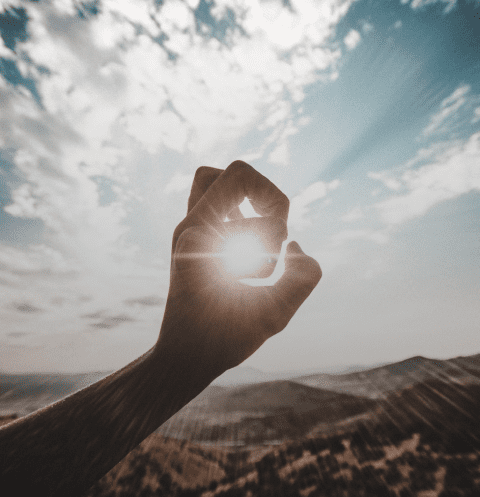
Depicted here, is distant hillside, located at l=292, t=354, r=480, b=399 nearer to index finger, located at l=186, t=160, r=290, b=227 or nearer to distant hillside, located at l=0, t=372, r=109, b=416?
index finger, located at l=186, t=160, r=290, b=227

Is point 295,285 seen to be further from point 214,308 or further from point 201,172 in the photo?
point 201,172

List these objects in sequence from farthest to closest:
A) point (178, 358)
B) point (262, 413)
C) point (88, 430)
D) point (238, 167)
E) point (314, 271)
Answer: point (262, 413) → point (238, 167) → point (314, 271) → point (178, 358) → point (88, 430)

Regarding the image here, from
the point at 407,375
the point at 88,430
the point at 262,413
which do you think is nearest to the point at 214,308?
the point at 88,430

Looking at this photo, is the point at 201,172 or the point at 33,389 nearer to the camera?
the point at 201,172

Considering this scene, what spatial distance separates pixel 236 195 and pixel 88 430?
2.60m

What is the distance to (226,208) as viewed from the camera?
251cm

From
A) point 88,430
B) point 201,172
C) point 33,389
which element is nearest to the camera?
point 88,430

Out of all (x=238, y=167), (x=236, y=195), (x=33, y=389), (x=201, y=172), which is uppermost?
(x=201, y=172)

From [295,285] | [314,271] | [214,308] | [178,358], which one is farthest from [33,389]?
[314,271]

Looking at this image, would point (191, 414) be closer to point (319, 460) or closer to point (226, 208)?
point (319, 460)

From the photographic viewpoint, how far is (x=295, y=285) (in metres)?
2.07

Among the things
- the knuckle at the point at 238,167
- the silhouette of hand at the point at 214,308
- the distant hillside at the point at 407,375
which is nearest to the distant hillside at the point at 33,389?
the distant hillside at the point at 407,375

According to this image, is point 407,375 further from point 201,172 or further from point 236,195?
point 201,172

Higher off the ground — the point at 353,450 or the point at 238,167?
the point at 238,167
